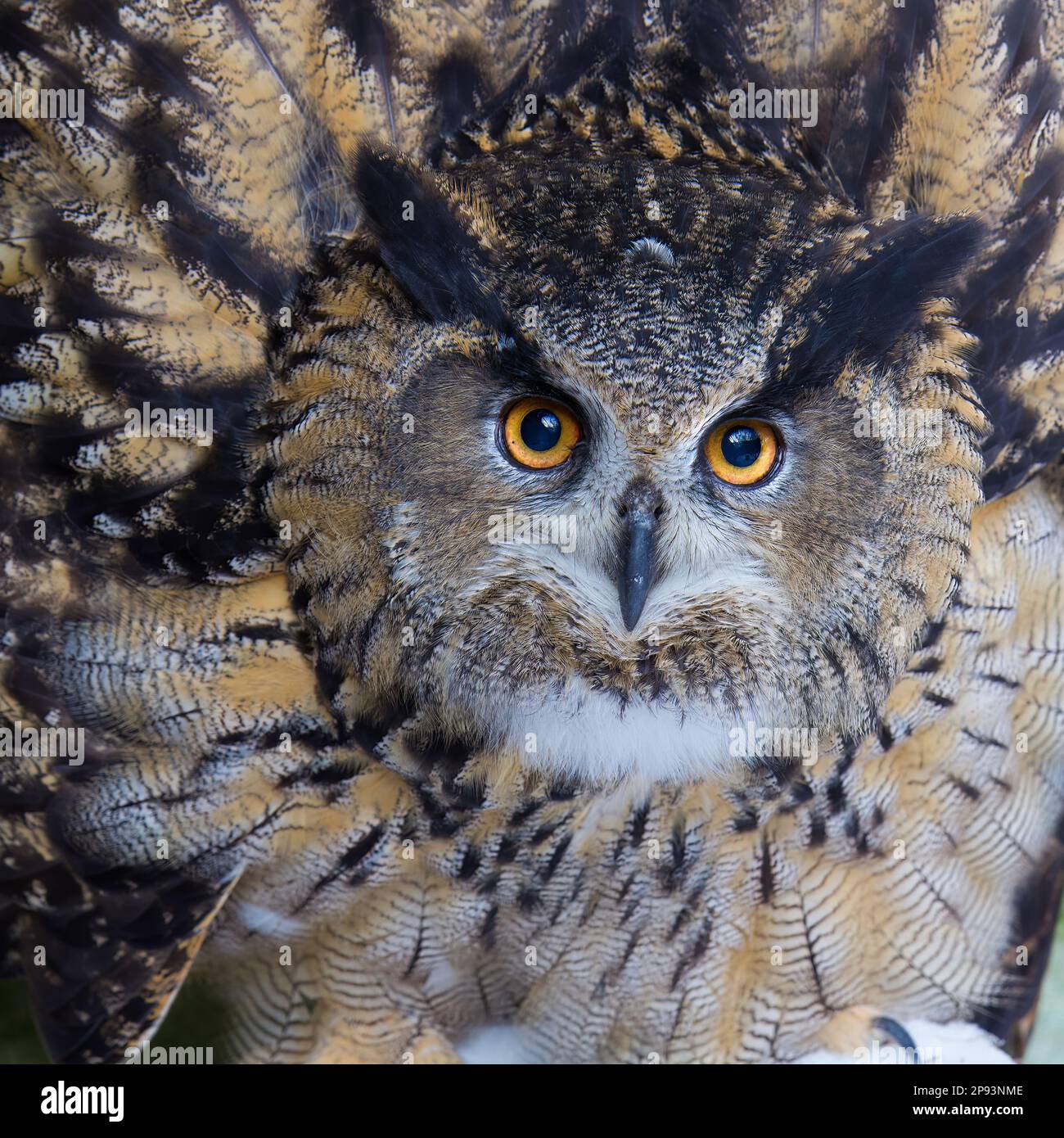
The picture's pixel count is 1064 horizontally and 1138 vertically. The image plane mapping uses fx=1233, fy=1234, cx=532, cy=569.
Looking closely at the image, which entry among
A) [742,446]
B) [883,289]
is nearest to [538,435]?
[742,446]

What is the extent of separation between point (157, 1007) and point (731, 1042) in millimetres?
1122

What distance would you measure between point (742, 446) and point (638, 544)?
0.21 meters

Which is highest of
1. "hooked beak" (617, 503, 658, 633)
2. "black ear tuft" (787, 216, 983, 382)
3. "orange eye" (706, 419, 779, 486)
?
"black ear tuft" (787, 216, 983, 382)

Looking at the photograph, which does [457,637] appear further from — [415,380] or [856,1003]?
[856,1003]

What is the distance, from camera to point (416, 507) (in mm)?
1692

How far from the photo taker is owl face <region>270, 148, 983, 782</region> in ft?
5.28

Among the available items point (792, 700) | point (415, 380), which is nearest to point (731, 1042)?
point (792, 700)

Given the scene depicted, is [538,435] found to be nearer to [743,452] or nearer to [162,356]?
[743,452]

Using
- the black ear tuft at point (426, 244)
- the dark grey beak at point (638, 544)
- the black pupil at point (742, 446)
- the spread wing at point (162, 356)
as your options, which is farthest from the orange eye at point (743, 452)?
the spread wing at point (162, 356)

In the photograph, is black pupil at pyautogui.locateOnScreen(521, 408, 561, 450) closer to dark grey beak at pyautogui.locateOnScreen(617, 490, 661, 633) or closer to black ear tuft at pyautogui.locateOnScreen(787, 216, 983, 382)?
dark grey beak at pyautogui.locateOnScreen(617, 490, 661, 633)

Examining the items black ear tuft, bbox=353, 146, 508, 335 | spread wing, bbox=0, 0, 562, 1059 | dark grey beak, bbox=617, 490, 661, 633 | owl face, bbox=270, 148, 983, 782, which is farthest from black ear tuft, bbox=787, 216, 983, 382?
spread wing, bbox=0, 0, 562, 1059

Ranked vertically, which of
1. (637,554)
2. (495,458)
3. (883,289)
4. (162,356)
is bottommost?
(637,554)

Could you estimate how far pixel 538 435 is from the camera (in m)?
1.67

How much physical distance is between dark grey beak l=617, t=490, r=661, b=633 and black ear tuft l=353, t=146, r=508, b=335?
0.96 feet
